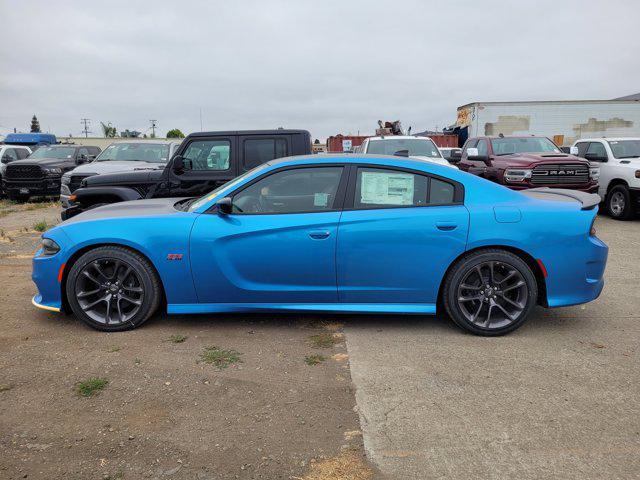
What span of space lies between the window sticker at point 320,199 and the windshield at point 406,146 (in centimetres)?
722

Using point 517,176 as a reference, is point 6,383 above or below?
below

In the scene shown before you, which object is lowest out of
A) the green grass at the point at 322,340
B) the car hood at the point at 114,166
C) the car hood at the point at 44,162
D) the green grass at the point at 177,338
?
the green grass at the point at 322,340

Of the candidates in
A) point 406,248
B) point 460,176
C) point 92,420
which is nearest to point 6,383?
point 92,420

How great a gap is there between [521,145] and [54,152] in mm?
14603

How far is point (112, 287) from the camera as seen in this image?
4320mm

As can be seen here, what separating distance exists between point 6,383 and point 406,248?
3.05m

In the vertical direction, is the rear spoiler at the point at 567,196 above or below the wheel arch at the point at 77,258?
above

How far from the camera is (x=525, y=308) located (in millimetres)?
4223

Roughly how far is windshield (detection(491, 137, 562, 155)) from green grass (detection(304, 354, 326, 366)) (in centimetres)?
963

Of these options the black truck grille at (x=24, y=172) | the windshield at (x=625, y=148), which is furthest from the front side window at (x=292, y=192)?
the black truck grille at (x=24, y=172)

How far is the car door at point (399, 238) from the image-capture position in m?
4.15

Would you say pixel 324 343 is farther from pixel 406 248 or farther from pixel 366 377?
pixel 406 248

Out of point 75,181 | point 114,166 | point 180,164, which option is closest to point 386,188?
point 180,164

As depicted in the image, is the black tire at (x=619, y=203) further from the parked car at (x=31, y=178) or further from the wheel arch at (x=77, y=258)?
the parked car at (x=31, y=178)
